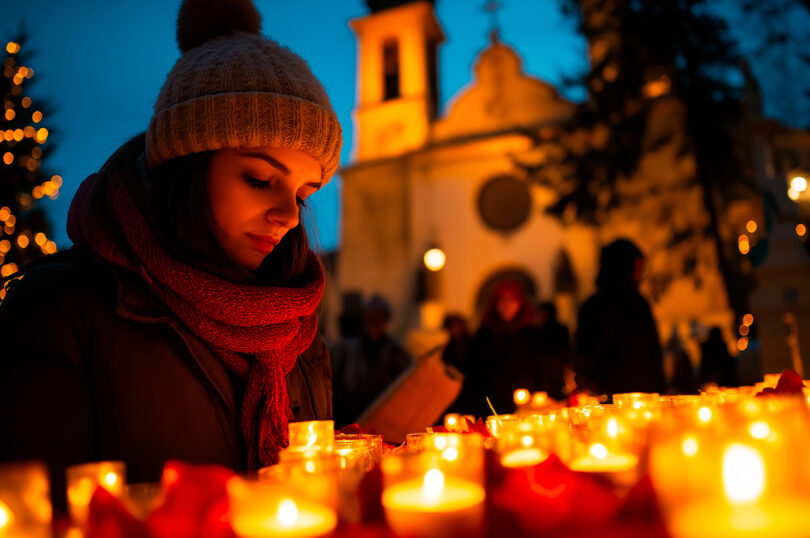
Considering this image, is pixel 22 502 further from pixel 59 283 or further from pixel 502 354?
pixel 502 354

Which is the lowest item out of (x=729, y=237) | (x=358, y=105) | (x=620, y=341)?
(x=620, y=341)

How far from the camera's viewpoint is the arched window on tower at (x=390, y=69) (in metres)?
26.9

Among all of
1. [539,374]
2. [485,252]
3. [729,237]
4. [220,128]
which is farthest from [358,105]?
[220,128]

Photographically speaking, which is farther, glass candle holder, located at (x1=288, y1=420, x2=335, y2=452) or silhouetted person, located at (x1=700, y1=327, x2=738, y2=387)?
silhouetted person, located at (x1=700, y1=327, x2=738, y2=387)

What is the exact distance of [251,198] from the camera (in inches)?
73.9

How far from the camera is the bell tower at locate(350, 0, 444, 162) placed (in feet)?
84.2

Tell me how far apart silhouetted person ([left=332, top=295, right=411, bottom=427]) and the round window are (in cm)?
1791

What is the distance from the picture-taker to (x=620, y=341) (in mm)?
4504

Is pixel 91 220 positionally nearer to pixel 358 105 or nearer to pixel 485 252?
pixel 485 252

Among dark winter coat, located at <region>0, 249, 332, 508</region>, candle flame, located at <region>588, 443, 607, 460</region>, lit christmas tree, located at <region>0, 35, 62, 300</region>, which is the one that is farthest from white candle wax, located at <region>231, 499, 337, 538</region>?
lit christmas tree, located at <region>0, 35, 62, 300</region>

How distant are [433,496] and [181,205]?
1356 millimetres

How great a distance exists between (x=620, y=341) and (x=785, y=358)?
109 cm

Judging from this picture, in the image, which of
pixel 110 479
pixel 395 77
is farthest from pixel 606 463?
pixel 395 77

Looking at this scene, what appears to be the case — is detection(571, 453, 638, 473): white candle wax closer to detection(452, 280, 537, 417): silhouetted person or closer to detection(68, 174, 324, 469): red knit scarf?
detection(68, 174, 324, 469): red knit scarf
